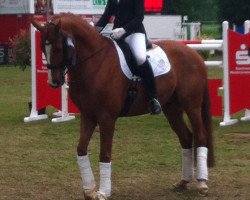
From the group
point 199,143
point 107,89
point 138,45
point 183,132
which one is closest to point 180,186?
point 199,143

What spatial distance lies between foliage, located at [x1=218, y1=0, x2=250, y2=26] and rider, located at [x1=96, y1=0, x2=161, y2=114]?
4537cm

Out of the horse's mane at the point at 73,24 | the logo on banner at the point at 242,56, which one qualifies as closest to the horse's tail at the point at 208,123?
the horse's mane at the point at 73,24

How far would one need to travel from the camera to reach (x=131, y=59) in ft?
27.9

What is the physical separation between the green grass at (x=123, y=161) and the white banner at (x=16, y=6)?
85.2 ft

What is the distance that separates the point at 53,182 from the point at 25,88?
15.9m

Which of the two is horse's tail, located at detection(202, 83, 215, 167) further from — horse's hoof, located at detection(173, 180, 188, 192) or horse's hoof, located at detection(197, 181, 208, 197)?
horse's hoof, located at detection(197, 181, 208, 197)

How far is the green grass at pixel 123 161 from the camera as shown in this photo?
8898mm

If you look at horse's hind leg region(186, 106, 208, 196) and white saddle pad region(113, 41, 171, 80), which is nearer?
white saddle pad region(113, 41, 171, 80)

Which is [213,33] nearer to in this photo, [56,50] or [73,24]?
[73,24]

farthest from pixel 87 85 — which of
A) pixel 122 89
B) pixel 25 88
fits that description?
pixel 25 88

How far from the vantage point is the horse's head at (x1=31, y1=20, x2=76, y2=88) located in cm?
775

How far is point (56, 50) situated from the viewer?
7.81 metres

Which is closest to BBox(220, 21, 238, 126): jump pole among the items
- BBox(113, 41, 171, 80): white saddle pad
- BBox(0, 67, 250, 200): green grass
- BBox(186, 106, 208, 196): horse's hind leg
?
BBox(0, 67, 250, 200): green grass

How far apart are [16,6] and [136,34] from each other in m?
34.9
